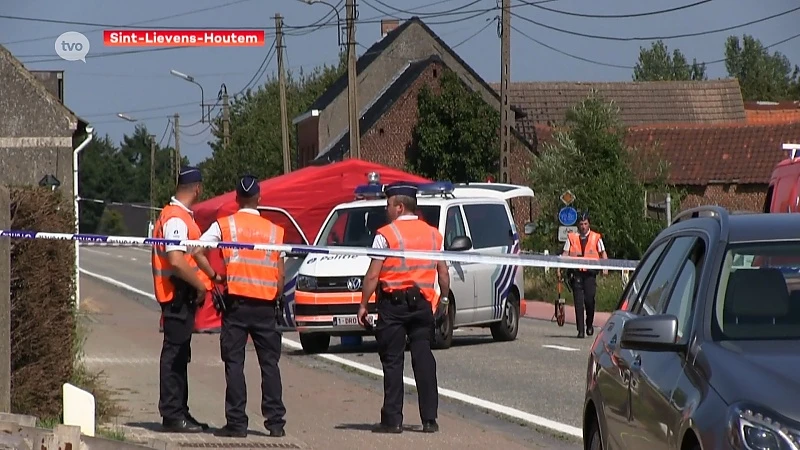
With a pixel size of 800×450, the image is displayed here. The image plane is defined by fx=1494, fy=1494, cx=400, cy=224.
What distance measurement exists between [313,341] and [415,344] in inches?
348

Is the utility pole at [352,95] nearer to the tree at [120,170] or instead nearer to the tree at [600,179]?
the tree at [600,179]

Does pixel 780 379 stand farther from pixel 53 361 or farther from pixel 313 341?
pixel 313 341

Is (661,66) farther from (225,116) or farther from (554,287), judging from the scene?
(554,287)

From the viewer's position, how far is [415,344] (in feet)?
37.1

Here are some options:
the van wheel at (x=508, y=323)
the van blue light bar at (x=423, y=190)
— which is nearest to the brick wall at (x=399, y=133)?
the van wheel at (x=508, y=323)

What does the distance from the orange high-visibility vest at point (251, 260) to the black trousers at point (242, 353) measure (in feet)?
0.26

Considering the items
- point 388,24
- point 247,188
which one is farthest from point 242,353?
point 388,24

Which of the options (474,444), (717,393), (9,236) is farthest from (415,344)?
(717,393)

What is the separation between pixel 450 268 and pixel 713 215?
513 inches

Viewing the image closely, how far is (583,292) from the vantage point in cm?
2156

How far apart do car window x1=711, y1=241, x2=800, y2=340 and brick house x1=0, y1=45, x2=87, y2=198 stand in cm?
2423

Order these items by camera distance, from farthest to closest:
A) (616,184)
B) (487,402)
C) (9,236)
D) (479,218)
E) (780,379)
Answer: (616,184), (479,218), (487,402), (9,236), (780,379)

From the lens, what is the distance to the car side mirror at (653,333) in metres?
5.79

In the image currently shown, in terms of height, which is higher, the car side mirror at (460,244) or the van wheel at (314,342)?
the car side mirror at (460,244)
